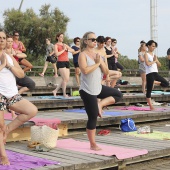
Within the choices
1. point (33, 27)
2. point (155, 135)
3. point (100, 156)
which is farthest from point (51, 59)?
point (33, 27)

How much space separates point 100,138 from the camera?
27.0ft

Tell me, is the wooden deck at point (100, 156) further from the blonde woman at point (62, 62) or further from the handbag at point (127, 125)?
the blonde woman at point (62, 62)

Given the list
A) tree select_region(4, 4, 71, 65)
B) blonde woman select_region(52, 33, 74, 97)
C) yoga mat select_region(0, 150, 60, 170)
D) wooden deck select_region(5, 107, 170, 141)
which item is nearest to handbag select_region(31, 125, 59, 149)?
yoga mat select_region(0, 150, 60, 170)

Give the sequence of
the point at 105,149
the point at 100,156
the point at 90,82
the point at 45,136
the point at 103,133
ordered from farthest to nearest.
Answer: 1. the point at 103,133
2. the point at 105,149
3. the point at 45,136
4. the point at 90,82
5. the point at 100,156

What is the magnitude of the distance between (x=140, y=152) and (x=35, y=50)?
3241 centimetres

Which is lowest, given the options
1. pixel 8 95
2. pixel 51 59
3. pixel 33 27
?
pixel 8 95

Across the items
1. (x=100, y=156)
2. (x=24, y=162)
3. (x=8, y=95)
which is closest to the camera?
(x=8, y=95)

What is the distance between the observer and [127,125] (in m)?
9.15

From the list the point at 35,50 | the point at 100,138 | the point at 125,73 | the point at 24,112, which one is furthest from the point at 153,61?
the point at 35,50

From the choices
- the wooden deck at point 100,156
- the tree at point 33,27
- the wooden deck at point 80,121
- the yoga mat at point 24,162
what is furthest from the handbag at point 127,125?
the tree at point 33,27

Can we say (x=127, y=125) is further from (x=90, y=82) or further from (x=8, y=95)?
(x=8, y=95)

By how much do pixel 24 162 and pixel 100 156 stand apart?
3.80 ft

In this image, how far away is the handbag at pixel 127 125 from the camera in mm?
9125

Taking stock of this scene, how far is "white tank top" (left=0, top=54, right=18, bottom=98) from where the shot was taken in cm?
582
